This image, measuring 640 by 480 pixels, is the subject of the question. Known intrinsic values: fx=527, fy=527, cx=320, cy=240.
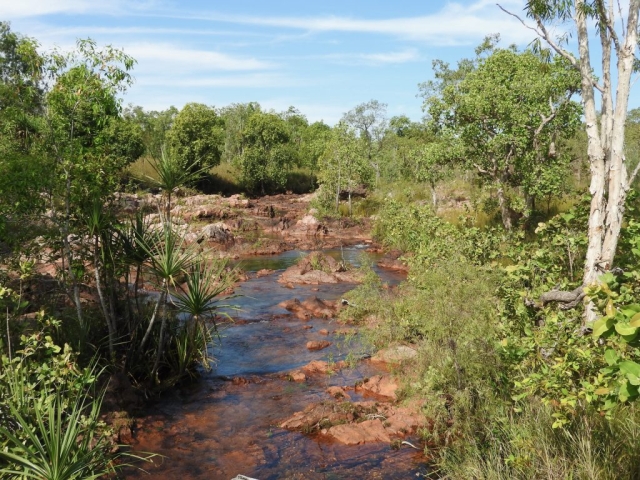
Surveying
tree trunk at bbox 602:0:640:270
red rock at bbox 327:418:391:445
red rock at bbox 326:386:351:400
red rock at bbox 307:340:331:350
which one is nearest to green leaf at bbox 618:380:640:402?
tree trunk at bbox 602:0:640:270

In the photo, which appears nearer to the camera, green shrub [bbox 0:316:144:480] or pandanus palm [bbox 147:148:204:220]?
green shrub [bbox 0:316:144:480]

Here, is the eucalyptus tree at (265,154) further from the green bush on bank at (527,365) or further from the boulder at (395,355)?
the boulder at (395,355)

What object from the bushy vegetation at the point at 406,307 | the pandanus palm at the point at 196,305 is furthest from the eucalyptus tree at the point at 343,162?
the pandanus palm at the point at 196,305

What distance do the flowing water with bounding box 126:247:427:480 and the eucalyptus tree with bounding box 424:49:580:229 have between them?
29.2ft

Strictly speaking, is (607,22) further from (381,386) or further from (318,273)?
(318,273)

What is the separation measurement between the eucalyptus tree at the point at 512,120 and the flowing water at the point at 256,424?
889 cm

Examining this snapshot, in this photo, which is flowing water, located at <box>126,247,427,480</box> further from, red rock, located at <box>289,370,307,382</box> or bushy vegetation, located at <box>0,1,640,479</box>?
bushy vegetation, located at <box>0,1,640,479</box>

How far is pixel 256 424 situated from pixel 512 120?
13.8 metres

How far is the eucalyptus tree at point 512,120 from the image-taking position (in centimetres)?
1788

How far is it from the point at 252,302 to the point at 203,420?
9598mm

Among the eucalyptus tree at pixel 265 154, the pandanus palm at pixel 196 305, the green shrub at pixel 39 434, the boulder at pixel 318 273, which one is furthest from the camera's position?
the eucalyptus tree at pixel 265 154

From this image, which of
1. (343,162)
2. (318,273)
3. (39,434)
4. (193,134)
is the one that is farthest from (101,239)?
(193,134)

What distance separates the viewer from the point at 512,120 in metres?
18.2

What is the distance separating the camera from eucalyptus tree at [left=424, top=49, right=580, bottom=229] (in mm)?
17875
